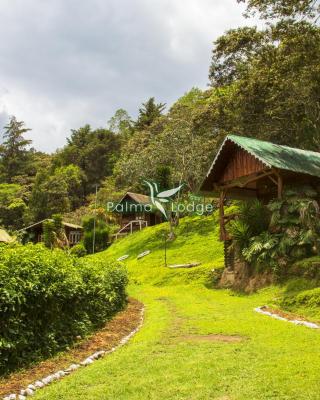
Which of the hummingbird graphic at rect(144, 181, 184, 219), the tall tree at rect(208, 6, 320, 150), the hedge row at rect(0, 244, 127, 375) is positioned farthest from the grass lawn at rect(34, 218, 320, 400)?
the hummingbird graphic at rect(144, 181, 184, 219)

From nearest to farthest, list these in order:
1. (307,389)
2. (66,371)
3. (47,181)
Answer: (307,389) < (66,371) < (47,181)

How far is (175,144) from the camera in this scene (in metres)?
43.5

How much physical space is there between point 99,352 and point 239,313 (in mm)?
5581

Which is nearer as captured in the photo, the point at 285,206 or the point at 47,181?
the point at 285,206

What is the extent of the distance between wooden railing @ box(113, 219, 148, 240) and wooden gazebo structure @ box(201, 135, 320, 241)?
25705 millimetres

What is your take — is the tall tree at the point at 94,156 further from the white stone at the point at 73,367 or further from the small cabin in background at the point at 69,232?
the white stone at the point at 73,367

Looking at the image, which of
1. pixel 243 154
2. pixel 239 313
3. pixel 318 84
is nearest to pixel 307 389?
pixel 239 313

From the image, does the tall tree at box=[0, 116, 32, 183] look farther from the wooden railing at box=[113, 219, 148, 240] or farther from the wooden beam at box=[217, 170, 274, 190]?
the wooden beam at box=[217, 170, 274, 190]

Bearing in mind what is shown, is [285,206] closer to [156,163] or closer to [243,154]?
[243,154]

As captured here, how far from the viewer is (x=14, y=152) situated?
82938 mm

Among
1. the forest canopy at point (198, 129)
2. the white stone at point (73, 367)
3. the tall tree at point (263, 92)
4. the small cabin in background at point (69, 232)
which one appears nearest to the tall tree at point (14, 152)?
the forest canopy at point (198, 129)

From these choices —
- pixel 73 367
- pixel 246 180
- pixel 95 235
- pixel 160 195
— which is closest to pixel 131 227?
pixel 95 235

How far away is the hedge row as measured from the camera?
7129mm

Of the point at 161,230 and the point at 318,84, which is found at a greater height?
the point at 318,84
